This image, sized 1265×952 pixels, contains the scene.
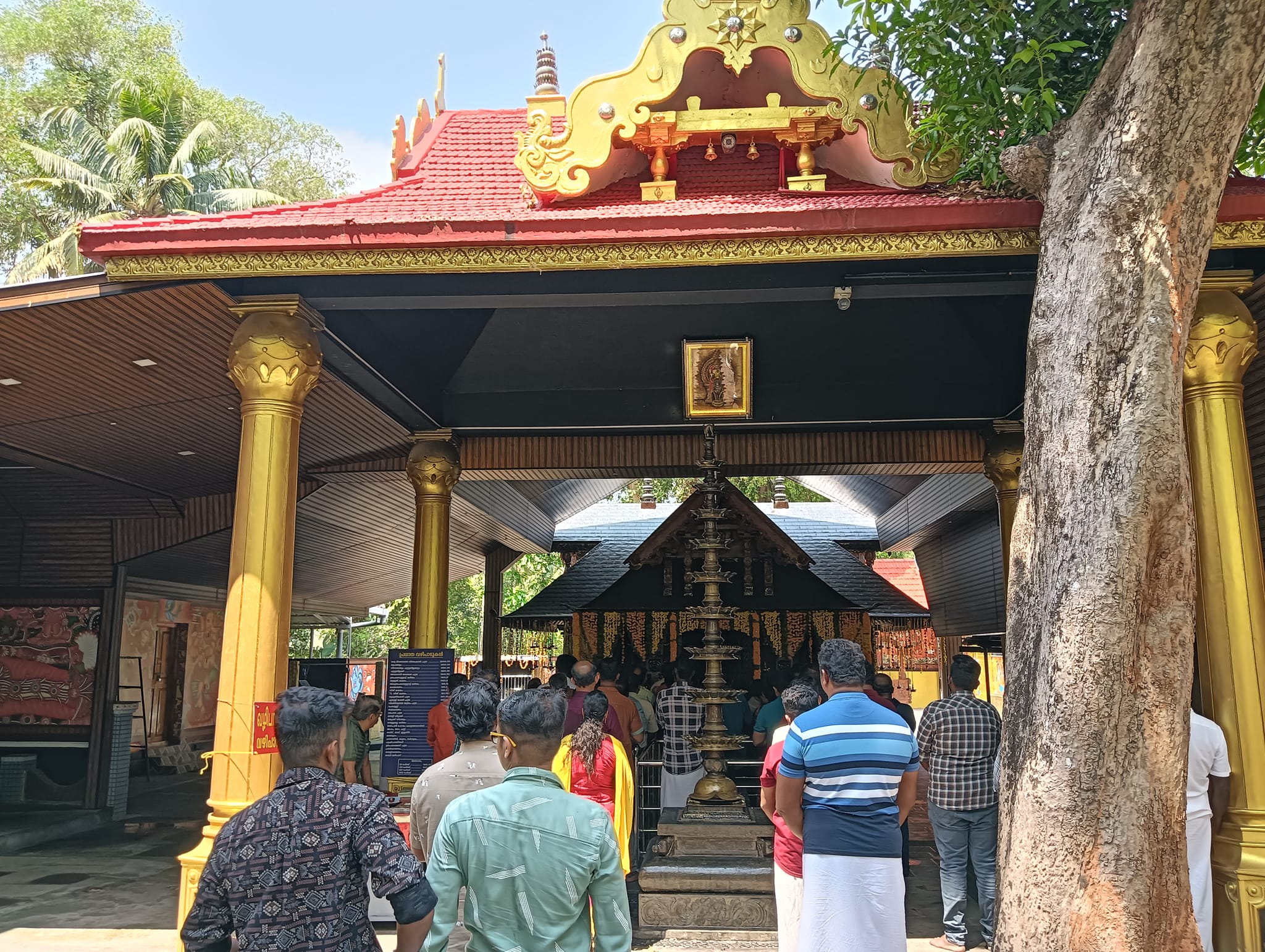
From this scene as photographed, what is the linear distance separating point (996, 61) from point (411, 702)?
6.60 metres

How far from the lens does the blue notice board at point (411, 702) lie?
812 cm

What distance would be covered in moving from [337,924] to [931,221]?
455cm

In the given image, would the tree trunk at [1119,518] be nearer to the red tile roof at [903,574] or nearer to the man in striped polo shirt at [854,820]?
the man in striped polo shirt at [854,820]

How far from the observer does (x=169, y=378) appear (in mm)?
7395

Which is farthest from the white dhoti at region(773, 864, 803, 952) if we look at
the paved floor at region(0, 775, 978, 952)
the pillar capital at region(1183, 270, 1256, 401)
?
the pillar capital at region(1183, 270, 1256, 401)

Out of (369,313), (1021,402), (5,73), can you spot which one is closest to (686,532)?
(1021,402)

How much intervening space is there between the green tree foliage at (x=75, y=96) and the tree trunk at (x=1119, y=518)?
20759 millimetres

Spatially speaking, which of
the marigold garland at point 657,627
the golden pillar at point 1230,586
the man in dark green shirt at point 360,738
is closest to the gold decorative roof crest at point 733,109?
the golden pillar at point 1230,586

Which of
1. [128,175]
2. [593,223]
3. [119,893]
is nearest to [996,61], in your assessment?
[593,223]

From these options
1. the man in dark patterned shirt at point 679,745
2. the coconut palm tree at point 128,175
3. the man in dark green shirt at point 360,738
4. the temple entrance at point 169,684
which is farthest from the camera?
the coconut palm tree at point 128,175

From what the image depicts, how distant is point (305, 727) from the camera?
2.49 m

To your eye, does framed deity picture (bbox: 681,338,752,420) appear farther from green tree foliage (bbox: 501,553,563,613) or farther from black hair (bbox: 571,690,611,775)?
green tree foliage (bbox: 501,553,563,613)

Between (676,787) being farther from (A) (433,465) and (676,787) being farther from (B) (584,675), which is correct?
(A) (433,465)

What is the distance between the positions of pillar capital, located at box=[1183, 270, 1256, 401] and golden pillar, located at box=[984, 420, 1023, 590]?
13.0 feet
